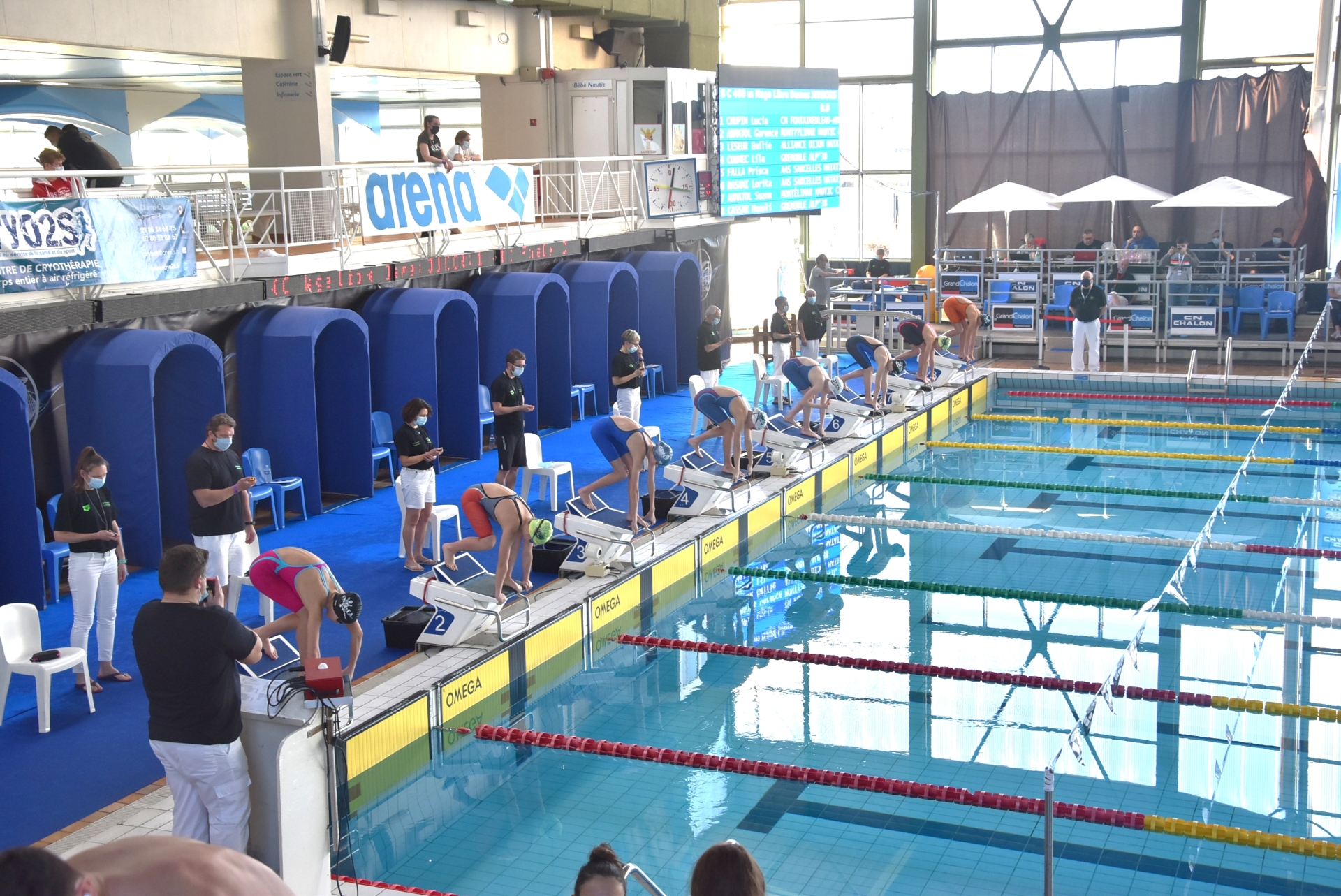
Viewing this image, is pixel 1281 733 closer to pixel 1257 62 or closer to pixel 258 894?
pixel 258 894

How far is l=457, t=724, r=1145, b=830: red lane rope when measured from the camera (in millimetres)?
4949

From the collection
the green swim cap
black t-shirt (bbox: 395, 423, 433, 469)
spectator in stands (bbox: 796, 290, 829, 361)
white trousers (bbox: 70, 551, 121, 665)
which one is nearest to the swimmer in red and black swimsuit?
the green swim cap

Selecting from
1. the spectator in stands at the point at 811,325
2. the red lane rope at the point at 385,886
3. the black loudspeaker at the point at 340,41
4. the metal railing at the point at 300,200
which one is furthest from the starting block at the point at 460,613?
the spectator in stands at the point at 811,325

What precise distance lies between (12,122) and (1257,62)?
1865cm

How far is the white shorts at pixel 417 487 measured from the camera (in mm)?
8070

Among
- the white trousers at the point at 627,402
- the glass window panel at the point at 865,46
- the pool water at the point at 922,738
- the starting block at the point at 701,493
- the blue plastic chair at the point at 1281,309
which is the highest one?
the glass window panel at the point at 865,46

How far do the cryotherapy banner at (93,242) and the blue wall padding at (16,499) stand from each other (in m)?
0.68

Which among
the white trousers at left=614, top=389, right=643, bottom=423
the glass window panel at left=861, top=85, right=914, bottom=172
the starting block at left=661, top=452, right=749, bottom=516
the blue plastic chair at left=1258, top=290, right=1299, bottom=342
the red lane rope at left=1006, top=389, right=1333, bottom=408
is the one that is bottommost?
the red lane rope at left=1006, top=389, right=1333, bottom=408

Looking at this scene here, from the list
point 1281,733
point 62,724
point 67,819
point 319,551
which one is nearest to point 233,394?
point 319,551

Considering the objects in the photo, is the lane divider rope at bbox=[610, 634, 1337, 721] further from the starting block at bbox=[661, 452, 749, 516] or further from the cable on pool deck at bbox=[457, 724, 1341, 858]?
the starting block at bbox=[661, 452, 749, 516]

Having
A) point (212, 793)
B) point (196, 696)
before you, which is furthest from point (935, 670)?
point (196, 696)

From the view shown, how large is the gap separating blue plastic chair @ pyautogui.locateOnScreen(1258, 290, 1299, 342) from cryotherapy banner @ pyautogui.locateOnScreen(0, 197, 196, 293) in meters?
13.5

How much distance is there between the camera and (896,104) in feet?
71.8

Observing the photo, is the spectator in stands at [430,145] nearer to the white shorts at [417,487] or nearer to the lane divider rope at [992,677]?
the white shorts at [417,487]
